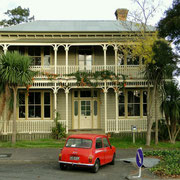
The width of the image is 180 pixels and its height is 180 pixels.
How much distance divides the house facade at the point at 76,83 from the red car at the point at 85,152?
7.07 metres

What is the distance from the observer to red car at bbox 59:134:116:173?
9.38 metres

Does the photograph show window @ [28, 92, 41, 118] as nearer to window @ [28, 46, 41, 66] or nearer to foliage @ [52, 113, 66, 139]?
window @ [28, 46, 41, 66]

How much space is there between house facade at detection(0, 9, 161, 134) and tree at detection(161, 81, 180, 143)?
1.85 m

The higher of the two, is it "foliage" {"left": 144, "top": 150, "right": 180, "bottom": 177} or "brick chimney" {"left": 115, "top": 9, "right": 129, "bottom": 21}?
"brick chimney" {"left": 115, "top": 9, "right": 129, "bottom": 21}

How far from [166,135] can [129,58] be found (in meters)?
5.83

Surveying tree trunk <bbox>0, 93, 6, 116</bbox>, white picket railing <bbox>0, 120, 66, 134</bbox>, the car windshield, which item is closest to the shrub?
white picket railing <bbox>0, 120, 66, 134</bbox>

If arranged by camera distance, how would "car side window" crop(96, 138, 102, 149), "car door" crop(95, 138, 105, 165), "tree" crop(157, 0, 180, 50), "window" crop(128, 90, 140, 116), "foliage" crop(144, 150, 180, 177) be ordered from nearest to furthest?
"foliage" crop(144, 150, 180, 177) < "car door" crop(95, 138, 105, 165) < "car side window" crop(96, 138, 102, 149) < "tree" crop(157, 0, 180, 50) < "window" crop(128, 90, 140, 116)

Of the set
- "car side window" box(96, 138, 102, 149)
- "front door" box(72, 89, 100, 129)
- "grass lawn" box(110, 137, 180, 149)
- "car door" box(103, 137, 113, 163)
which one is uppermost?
"front door" box(72, 89, 100, 129)

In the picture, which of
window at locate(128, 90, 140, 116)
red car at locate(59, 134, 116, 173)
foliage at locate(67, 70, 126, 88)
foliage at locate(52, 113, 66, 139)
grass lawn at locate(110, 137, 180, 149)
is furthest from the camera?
window at locate(128, 90, 140, 116)

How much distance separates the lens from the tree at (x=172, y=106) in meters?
16.2

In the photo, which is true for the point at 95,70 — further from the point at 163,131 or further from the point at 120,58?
the point at 163,131

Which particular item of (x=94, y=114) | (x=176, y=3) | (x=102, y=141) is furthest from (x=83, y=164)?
(x=94, y=114)

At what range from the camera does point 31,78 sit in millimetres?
16219

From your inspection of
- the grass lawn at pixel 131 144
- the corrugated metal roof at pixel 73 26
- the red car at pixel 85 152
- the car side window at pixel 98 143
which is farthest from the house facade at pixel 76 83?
the red car at pixel 85 152
